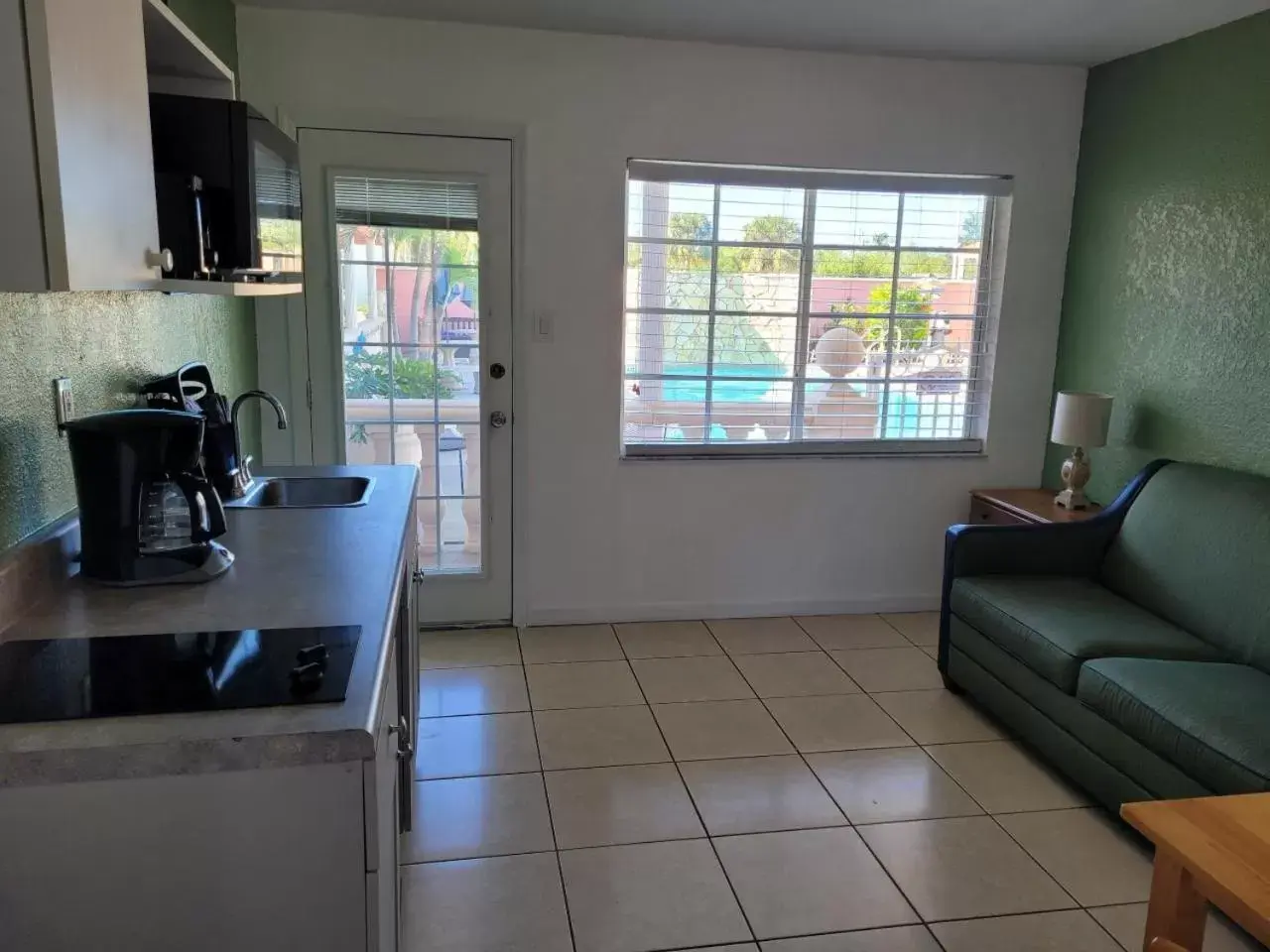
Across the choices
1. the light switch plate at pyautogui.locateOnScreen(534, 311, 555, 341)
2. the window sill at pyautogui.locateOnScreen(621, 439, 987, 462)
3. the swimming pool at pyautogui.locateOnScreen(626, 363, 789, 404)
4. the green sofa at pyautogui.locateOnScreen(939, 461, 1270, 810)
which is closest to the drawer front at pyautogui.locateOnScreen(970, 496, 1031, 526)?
the window sill at pyautogui.locateOnScreen(621, 439, 987, 462)

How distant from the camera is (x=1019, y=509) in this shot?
363 cm

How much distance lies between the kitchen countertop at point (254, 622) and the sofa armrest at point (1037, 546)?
1982 millimetres

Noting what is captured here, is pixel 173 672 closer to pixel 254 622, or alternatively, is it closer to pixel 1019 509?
pixel 254 622

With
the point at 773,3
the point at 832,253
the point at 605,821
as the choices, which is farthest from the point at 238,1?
the point at 605,821

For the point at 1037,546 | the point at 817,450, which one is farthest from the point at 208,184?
the point at 1037,546

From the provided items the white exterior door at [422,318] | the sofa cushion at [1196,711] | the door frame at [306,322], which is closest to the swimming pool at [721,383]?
the door frame at [306,322]

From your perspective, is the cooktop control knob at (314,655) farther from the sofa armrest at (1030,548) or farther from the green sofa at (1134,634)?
the sofa armrest at (1030,548)

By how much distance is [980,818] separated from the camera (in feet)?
8.26

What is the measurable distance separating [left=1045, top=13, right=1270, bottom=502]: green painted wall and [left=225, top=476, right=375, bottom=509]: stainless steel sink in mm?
2887

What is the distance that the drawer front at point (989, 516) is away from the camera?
3638mm

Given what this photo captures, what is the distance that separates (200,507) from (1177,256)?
3384 mm

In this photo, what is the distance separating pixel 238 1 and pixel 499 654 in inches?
102

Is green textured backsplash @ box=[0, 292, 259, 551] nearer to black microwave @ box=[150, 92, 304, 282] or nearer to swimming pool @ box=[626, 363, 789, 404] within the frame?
black microwave @ box=[150, 92, 304, 282]

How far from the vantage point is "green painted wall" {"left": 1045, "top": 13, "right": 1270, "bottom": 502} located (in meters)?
3.00
